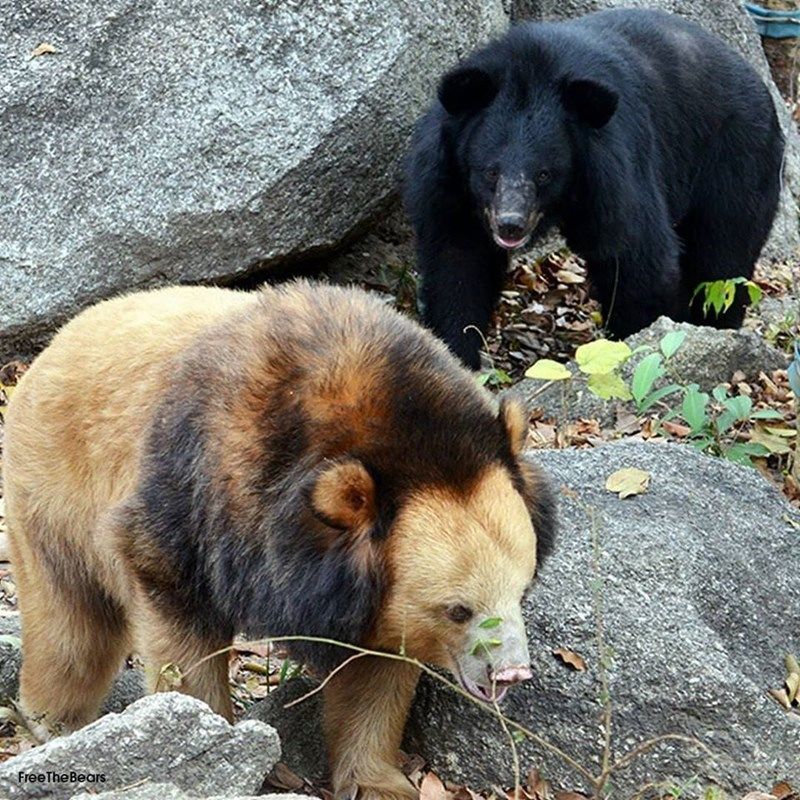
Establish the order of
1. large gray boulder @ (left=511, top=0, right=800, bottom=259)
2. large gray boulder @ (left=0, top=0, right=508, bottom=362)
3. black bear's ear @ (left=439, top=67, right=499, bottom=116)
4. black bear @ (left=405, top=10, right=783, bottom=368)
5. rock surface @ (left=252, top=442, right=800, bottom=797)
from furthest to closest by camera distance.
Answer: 1. large gray boulder @ (left=511, top=0, right=800, bottom=259)
2. black bear @ (left=405, top=10, right=783, bottom=368)
3. black bear's ear @ (left=439, top=67, right=499, bottom=116)
4. large gray boulder @ (left=0, top=0, right=508, bottom=362)
5. rock surface @ (left=252, top=442, right=800, bottom=797)

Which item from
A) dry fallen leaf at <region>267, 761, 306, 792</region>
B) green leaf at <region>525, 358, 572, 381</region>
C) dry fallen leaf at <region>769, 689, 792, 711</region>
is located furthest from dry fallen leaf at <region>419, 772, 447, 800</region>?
green leaf at <region>525, 358, 572, 381</region>

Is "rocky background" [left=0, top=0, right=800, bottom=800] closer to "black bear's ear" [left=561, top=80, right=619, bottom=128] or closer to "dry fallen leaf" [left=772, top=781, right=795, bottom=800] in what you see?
"dry fallen leaf" [left=772, top=781, right=795, bottom=800]

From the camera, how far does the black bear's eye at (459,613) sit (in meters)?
3.84

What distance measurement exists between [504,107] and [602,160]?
2.13 ft

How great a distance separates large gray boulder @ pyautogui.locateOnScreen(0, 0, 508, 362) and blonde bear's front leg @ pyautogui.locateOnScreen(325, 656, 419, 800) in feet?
13.4

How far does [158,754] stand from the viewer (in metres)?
3.77

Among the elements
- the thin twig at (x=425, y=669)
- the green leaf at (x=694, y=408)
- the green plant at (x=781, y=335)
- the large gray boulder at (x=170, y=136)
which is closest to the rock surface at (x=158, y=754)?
the thin twig at (x=425, y=669)

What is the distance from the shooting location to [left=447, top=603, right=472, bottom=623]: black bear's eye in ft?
12.6

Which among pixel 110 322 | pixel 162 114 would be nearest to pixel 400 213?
pixel 162 114

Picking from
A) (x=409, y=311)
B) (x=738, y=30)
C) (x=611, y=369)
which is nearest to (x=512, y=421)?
(x=611, y=369)

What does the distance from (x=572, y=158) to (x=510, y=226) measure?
2.15 feet

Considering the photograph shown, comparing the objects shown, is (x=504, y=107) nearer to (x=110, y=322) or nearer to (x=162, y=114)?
(x=162, y=114)

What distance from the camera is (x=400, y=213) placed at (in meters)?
10.2

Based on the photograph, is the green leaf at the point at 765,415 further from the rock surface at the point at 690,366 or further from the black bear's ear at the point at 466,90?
the black bear's ear at the point at 466,90
